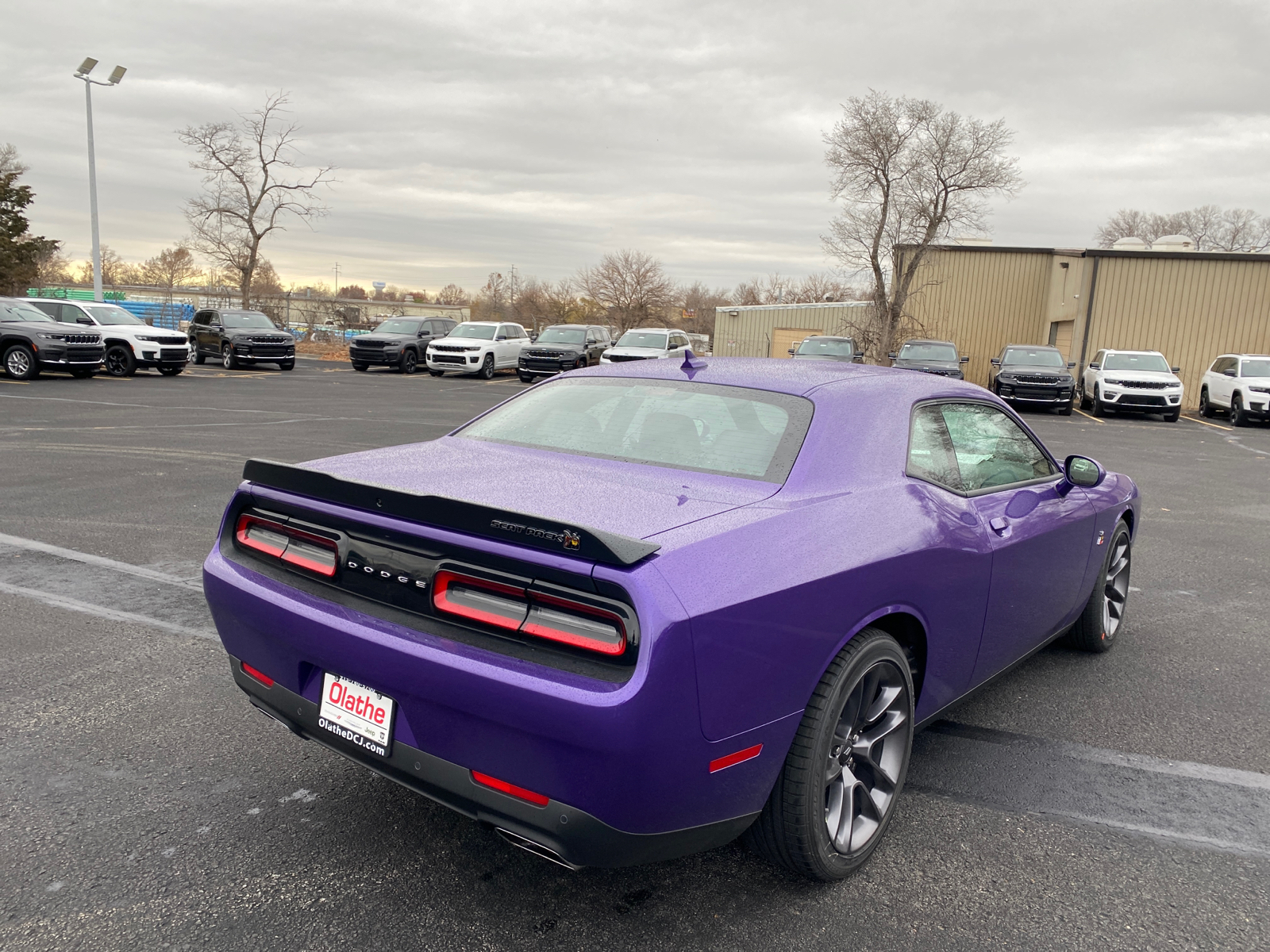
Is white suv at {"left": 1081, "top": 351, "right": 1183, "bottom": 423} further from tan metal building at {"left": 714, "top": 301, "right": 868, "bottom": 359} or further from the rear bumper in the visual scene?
the rear bumper

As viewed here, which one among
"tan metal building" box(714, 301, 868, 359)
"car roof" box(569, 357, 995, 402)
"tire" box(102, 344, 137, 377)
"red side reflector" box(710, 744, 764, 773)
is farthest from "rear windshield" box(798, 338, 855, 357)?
"red side reflector" box(710, 744, 764, 773)

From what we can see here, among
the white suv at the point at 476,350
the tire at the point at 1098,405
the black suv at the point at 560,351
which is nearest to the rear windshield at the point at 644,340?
the black suv at the point at 560,351

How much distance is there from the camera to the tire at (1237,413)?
2066 centimetres

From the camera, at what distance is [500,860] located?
2.63 metres

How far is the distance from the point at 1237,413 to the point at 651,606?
78.0 feet

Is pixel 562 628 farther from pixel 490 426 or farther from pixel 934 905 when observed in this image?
pixel 490 426

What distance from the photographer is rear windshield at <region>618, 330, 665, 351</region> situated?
2555 cm

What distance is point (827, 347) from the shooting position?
24.1 m

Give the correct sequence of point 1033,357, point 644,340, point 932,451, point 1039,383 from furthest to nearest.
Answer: point 644,340
point 1033,357
point 1039,383
point 932,451

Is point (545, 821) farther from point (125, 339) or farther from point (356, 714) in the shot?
point (125, 339)

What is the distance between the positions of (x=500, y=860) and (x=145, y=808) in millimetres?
1189

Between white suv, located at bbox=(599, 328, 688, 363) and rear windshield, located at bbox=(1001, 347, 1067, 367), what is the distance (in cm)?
885

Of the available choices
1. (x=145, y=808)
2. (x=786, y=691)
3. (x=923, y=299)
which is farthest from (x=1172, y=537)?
(x=923, y=299)

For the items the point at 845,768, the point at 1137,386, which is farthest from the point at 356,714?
the point at 1137,386
